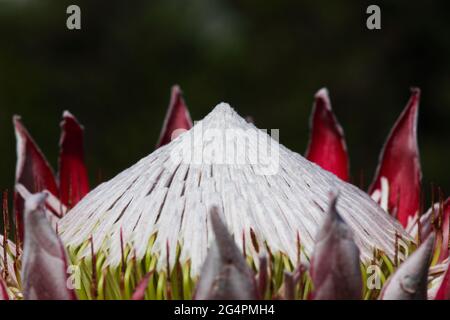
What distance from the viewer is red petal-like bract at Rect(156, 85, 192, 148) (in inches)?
106

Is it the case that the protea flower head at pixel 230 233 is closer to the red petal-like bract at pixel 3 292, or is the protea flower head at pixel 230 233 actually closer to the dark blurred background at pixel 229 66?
the red petal-like bract at pixel 3 292

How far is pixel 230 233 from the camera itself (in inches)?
65.8

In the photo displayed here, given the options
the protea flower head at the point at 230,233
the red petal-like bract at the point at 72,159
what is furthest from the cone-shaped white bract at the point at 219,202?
the red petal-like bract at the point at 72,159

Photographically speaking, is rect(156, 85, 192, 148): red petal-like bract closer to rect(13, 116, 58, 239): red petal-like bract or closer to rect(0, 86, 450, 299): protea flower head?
rect(13, 116, 58, 239): red petal-like bract

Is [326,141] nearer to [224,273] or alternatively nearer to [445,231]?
[445,231]

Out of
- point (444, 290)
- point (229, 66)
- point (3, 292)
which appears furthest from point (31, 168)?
point (229, 66)

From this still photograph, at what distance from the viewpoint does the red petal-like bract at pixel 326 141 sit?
2668 millimetres

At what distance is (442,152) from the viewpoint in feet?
23.0

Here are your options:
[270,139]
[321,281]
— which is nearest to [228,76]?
[270,139]

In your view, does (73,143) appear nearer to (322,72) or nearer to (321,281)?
(321,281)

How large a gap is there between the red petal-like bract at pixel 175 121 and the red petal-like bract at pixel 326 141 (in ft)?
1.25

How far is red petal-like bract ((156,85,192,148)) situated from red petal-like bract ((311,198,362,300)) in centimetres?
118

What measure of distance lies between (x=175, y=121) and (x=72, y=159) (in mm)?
327

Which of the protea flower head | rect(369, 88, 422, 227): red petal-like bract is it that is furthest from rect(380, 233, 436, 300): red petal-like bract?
rect(369, 88, 422, 227): red petal-like bract
